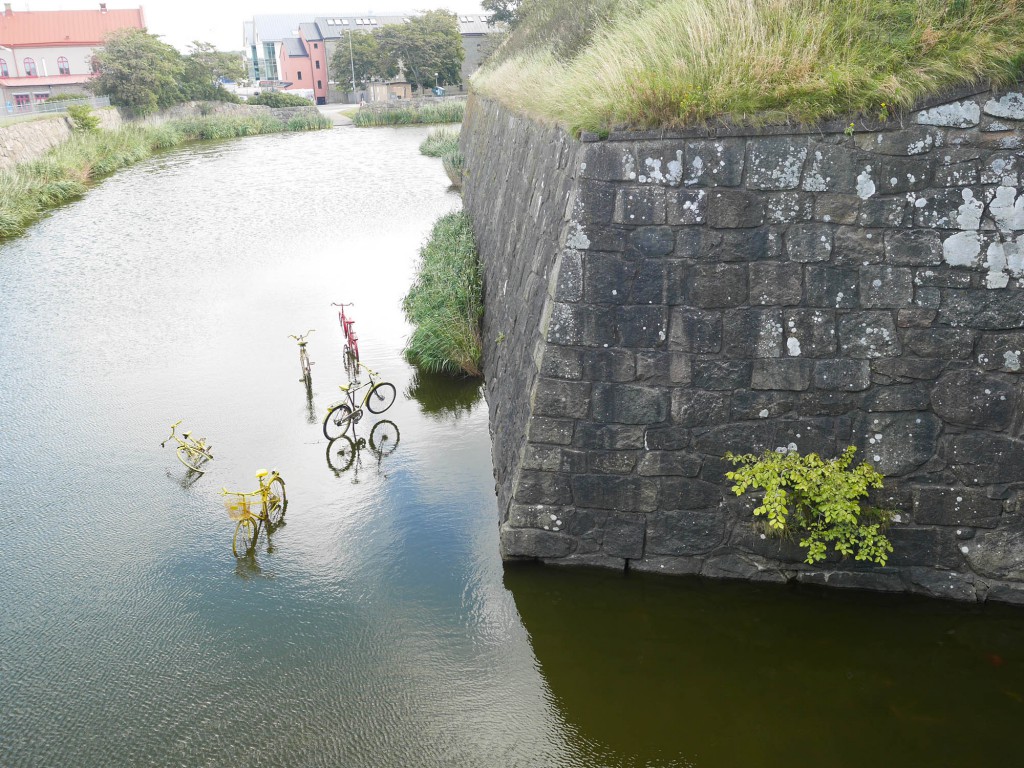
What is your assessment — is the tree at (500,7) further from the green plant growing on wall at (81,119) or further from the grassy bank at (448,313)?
the grassy bank at (448,313)

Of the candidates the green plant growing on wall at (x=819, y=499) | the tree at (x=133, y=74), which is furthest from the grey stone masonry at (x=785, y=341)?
the tree at (x=133, y=74)

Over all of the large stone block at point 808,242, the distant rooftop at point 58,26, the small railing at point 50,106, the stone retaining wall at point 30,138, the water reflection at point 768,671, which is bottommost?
the water reflection at point 768,671

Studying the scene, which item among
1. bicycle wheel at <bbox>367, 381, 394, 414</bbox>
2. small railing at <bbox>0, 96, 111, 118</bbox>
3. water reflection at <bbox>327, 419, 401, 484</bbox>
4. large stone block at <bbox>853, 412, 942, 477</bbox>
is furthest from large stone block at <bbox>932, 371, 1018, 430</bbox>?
small railing at <bbox>0, 96, 111, 118</bbox>

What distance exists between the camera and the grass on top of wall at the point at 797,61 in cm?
500

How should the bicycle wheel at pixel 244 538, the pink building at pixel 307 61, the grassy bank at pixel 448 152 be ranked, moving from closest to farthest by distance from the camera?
1. the bicycle wheel at pixel 244 538
2. the grassy bank at pixel 448 152
3. the pink building at pixel 307 61

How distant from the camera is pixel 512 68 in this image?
1497 cm

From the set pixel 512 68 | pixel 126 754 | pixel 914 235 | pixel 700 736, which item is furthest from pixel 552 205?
pixel 512 68

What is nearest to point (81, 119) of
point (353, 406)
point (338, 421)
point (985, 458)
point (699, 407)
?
point (353, 406)

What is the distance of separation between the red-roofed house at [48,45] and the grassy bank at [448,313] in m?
63.5

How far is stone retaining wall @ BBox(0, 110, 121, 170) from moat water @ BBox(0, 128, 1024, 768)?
737 inches

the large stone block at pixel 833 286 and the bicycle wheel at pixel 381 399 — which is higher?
the large stone block at pixel 833 286

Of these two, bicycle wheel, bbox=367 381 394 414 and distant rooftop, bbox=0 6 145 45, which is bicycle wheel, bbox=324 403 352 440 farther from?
distant rooftop, bbox=0 6 145 45

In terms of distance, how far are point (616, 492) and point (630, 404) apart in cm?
68

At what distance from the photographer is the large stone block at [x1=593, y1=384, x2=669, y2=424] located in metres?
5.49
